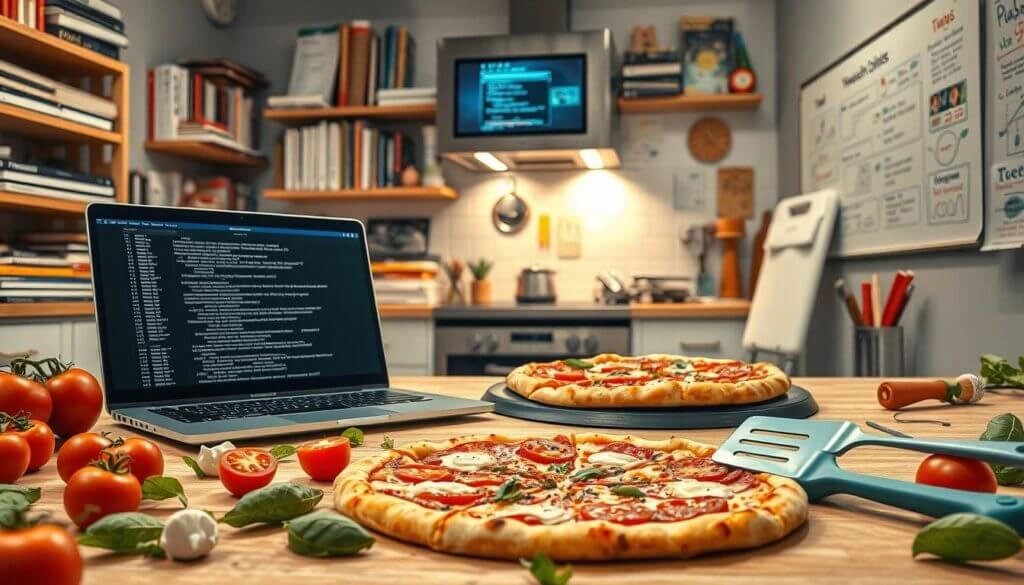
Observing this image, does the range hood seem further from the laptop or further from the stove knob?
the laptop

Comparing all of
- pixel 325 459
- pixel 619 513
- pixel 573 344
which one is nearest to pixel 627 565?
pixel 619 513

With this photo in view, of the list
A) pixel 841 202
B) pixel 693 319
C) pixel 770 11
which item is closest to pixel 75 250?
pixel 693 319

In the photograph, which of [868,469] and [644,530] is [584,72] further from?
[644,530]

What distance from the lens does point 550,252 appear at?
14.6 ft

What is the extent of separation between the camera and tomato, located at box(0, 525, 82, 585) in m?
0.48

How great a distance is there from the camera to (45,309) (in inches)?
113

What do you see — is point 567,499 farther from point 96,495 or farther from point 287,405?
point 287,405

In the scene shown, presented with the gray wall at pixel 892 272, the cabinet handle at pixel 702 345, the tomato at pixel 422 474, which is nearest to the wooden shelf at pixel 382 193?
the cabinet handle at pixel 702 345

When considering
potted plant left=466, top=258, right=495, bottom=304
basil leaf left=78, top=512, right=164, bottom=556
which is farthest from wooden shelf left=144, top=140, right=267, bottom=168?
basil leaf left=78, top=512, right=164, bottom=556

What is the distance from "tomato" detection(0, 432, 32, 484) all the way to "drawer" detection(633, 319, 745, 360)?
3119mm

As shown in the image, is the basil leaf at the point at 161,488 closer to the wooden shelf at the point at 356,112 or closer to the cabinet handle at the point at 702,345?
the cabinet handle at the point at 702,345

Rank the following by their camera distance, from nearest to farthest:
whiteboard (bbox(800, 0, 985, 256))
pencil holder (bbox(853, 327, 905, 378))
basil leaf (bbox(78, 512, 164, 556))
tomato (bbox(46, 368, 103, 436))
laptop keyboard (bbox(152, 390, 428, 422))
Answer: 1. basil leaf (bbox(78, 512, 164, 556))
2. tomato (bbox(46, 368, 103, 436))
3. laptop keyboard (bbox(152, 390, 428, 422))
4. whiteboard (bbox(800, 0, 985, 256))
5. pencil holder (bbox(853, 327, 905, 378))

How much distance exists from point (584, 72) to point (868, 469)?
127 inches

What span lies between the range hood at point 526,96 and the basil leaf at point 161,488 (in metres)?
3.29
